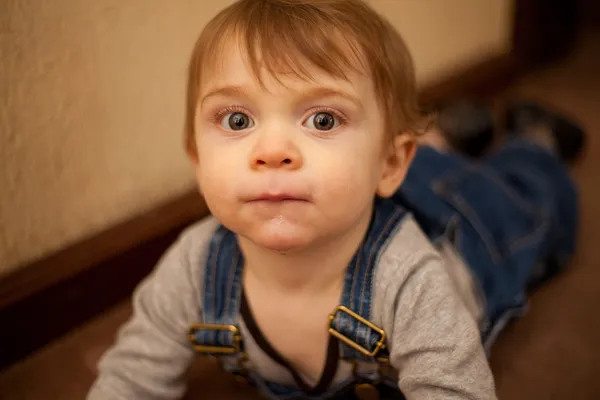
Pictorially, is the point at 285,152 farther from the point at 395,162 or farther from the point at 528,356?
the point at 528,356

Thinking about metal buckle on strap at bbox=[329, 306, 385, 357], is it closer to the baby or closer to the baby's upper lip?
the baby

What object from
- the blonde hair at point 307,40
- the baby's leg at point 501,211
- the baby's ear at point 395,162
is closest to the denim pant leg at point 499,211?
the baby's leg at point 501,211

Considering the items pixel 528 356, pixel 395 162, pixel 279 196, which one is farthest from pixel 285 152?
pixel 528 356

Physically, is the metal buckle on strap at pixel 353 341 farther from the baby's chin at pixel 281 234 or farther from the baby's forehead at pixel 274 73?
the baby's forehead at pixel 274 73

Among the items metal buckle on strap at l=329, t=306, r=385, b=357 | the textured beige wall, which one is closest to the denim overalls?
metal buckle on strap at l=329, t=306, r=385, b=357

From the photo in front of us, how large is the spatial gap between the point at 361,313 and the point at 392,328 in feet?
0.11

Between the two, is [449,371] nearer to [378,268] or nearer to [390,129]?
[378,268]

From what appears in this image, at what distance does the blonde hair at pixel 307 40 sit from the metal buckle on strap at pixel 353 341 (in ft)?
0.62

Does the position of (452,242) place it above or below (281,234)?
below

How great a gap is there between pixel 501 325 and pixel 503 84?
76cm

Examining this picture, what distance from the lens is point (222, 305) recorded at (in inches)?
28.4

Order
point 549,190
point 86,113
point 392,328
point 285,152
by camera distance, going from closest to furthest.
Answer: point 285,152
point 392,328
point 86,113
point 549,190

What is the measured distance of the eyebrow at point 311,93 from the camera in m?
0.56

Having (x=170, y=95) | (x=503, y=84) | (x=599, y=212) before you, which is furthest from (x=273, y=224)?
(x=503, y=84)
